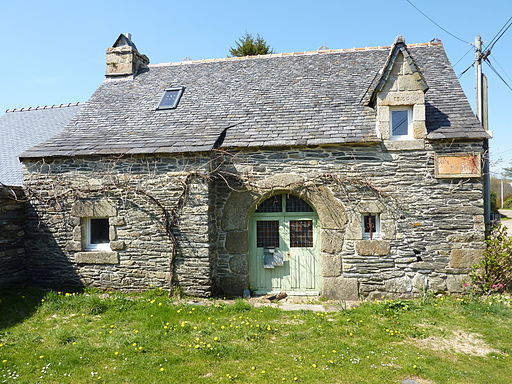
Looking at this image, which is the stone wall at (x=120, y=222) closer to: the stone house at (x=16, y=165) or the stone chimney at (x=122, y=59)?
the stone house at (x=16, y=165)

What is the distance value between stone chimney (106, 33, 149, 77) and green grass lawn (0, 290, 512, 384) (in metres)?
6.81

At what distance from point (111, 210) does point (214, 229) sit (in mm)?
2163

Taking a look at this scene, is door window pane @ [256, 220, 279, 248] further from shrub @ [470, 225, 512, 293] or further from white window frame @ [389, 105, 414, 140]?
shrub @ [470, 225, 512, 293]

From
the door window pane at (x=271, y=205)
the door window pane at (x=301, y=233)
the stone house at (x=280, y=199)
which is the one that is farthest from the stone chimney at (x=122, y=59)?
the door window pane at (x=301, y=233)

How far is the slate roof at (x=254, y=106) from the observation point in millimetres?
7695

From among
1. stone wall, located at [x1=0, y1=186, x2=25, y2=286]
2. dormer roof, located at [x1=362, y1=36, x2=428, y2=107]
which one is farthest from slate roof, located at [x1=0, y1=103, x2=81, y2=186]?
dormer roof, located at [x1=362, y1=36, x2=428, y2=107]

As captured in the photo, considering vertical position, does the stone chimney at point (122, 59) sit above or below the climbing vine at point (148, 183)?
above

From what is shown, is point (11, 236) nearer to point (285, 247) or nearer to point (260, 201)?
point (260, 201)

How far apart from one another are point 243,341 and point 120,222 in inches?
152

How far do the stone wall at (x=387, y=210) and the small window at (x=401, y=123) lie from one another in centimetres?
37

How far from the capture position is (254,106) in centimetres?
891

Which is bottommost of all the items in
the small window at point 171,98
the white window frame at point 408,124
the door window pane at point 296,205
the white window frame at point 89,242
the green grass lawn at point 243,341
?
the green grass lawn at point 243,341

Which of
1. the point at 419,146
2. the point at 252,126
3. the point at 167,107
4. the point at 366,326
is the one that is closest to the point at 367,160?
the point at 419,146

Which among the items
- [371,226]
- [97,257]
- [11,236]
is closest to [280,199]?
[371,226]
